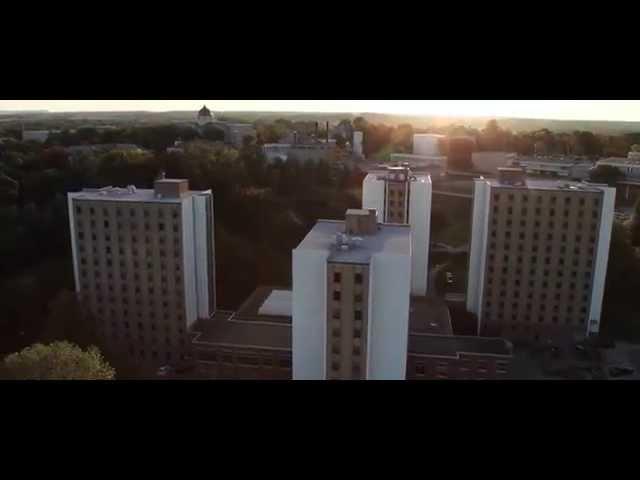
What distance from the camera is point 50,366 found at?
4.20m

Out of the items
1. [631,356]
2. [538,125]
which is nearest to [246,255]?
[538,125]

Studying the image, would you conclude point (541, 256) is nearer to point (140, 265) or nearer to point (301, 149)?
point (140, 265)

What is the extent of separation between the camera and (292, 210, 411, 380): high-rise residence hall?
4.41 metres

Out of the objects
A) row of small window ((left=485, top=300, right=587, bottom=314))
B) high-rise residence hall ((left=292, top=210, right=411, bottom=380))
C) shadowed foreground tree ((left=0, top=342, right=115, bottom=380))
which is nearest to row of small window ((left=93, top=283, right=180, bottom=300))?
shadowed foreground tree ((left=0, top=342, right=115, bottom=380))

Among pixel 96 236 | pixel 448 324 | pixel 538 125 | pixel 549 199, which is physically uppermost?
pixel 538 125

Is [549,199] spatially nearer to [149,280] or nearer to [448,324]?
[448,324]

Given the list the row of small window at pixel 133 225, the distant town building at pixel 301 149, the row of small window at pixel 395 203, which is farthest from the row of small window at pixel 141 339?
the distant town building at pixel 301 149

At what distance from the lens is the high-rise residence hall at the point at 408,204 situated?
25.6 ft

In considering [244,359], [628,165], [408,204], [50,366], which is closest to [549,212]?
[408,204]

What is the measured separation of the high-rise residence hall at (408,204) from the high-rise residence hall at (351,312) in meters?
3.21

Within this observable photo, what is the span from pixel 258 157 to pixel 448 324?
18.5 feet

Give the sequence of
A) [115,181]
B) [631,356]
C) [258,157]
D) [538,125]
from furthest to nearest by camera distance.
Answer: [258,157], [115,181], [538,125], [631,356]

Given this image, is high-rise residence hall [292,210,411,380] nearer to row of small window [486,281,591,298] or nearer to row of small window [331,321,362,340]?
row of small window [331,321,362,340]

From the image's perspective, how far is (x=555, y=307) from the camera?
721 centimetres
